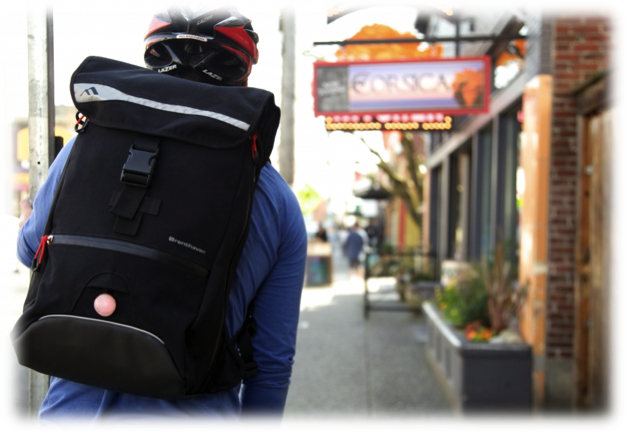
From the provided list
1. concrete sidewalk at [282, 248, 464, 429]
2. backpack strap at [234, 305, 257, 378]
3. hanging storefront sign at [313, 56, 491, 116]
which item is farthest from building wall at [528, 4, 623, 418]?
backpack strap at [234, 305, 257, 378]

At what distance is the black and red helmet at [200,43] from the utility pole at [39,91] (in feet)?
1.18

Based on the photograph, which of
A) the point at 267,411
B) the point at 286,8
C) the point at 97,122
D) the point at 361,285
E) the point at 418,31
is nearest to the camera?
the point at 97,122

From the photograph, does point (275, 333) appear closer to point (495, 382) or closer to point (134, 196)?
point (134, 196)

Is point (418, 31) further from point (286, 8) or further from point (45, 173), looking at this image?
point (45, 173)

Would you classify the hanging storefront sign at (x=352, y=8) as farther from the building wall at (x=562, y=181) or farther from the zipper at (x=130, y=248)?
the zipper at (x=130, y=248)

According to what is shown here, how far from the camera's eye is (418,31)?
13758 mm

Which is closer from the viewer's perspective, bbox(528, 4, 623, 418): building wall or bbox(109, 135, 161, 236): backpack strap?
bbox(109, 135, 161, 236): backpack strap

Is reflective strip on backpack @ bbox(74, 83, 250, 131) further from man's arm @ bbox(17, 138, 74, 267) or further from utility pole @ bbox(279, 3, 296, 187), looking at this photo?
utility pole @ bbox(279, 3, 296, 187)

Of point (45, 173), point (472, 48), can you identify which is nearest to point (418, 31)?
point (472, 48)

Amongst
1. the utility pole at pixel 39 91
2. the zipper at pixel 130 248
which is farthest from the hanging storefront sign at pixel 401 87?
the zipper at pixel 130 248

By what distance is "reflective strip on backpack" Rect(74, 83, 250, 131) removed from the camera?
1254 mm

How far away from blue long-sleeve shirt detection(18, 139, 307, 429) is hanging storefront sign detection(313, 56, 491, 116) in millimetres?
5266

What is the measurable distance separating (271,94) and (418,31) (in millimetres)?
13304

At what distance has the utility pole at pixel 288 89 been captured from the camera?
673 cm
